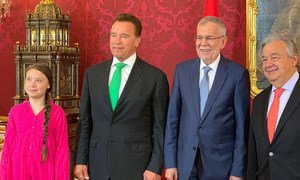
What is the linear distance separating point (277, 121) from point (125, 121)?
91cm

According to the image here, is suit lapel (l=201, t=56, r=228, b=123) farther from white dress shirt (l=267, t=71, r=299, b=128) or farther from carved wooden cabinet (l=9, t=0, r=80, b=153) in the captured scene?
carved wooden cabinet (l=9, t=0, r=80, b=153)

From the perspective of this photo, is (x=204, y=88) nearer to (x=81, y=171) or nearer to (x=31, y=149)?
(x=81, y=171)

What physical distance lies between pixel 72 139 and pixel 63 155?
1.54 meters

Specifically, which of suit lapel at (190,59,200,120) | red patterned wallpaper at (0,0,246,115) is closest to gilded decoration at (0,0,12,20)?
red patterned wallpaper at (0,0,246,115)

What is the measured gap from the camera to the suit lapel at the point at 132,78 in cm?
311

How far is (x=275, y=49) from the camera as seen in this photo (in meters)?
2.84

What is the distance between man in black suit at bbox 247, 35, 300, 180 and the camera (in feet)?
8.86

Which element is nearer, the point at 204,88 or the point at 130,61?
the point at 204,88

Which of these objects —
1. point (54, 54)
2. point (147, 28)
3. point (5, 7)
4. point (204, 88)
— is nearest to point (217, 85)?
point (204, 88)

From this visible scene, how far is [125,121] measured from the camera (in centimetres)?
310

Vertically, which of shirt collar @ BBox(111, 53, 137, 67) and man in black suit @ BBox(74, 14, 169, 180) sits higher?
shirt collar @ BBox(111, 53, 137, 67)

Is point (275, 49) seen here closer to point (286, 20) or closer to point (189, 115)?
point (189, 115)

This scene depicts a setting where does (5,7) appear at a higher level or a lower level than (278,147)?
higher

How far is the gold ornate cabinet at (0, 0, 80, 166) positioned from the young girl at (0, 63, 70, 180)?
1.39m
